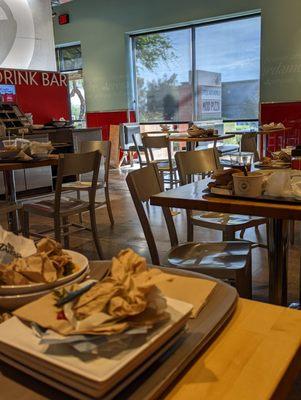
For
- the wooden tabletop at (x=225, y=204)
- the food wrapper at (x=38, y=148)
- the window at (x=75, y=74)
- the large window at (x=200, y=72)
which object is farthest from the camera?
the window at (x=75, y=74)

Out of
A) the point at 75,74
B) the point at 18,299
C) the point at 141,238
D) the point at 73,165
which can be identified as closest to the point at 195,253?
the point at 73,165

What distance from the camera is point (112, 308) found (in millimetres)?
507

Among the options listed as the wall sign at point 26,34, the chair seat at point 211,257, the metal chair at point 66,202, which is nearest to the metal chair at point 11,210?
the metal chair at point 66,202

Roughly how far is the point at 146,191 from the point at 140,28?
7.35 m

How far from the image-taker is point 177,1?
7.82 metres

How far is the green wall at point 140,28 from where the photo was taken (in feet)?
22.2

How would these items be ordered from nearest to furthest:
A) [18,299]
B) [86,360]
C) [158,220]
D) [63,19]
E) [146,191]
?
[86,360] < [18,299] < [146,191] < [158,220] < [63,19]

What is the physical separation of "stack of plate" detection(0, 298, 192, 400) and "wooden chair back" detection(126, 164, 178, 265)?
4.00ft

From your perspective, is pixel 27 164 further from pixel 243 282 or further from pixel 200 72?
pixel 200 72

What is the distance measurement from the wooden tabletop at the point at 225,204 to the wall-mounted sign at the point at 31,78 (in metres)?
4.96

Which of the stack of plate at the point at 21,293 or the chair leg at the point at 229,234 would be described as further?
the chair leg at the point at 229,234

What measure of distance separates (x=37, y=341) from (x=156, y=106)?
8703 millimetres

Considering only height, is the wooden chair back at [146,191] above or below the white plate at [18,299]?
below

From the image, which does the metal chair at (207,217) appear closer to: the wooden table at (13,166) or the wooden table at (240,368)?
the wooden table at (13,166)
